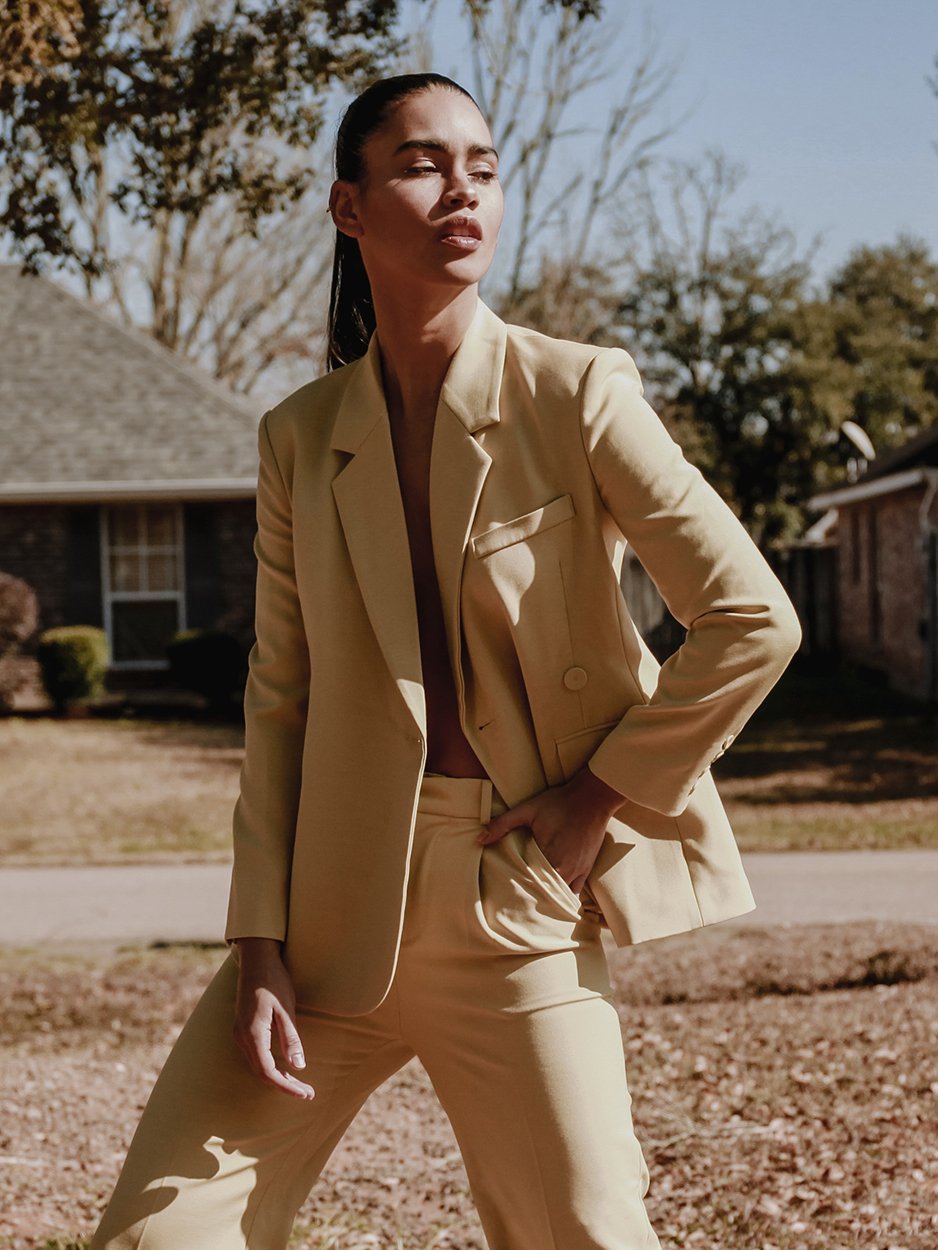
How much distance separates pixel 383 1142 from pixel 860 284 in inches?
1854

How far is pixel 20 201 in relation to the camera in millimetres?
5637

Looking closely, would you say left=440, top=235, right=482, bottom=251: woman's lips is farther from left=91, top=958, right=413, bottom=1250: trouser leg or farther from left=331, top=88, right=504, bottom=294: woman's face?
left=91, top=958, right=413, bottom=1250: trouser leg

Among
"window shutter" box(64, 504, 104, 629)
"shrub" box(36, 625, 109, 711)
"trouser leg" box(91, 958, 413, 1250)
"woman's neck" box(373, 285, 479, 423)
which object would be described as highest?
"woman's neck" box(373, 285, 479, 423)

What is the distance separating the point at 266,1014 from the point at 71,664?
57.9 ft

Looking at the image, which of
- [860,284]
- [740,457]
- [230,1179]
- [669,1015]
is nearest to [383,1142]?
[669,1015]

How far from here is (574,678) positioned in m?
2.04

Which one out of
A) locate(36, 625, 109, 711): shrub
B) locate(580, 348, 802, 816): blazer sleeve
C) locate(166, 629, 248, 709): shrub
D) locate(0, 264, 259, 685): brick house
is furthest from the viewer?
locate(0, 264, 259, 685): brick house

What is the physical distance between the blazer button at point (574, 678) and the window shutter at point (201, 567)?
60.7ft

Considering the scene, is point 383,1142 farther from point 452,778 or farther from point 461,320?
point 461,320

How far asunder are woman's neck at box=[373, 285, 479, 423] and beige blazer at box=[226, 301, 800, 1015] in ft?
0.12

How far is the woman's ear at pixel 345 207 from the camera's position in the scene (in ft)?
7.06

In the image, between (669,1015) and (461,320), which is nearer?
(461,320)

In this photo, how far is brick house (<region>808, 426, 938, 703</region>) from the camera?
20.1 metres

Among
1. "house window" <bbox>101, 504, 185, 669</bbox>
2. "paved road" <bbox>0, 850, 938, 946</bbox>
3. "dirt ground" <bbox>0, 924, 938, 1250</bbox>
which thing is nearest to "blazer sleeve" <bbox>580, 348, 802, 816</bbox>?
"dirt ground" <bbox>0, 924, 938, 1250</bbox>
